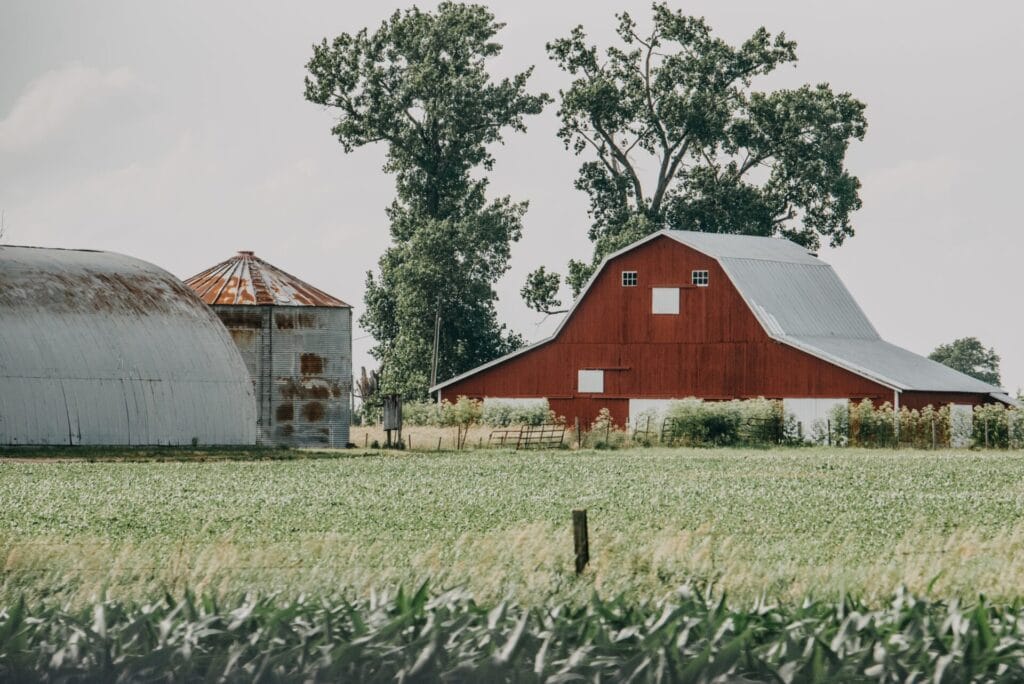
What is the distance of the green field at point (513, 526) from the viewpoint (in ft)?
51.6

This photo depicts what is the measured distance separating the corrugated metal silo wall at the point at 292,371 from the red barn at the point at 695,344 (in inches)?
337

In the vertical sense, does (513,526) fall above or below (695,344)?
below

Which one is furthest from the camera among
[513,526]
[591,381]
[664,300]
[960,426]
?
[591,381]

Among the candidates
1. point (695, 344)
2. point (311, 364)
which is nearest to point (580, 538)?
point (311, 364)

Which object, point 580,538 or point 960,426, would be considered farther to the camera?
point 960,426

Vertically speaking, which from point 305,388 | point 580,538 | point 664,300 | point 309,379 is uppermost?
point 664,300

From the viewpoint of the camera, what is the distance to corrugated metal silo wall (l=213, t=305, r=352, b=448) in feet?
181

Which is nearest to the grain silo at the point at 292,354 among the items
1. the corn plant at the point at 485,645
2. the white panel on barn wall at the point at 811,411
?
the white panel on barn wall at the point at 811,411

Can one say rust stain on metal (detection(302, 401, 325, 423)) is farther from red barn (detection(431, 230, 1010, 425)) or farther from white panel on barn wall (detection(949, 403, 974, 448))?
white panel on barn wall (detection(949, 403, 974, 448))

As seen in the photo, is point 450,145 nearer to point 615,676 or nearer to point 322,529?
point 322,529

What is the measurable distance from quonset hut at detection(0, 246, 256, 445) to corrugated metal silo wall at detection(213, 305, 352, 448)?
4.88m

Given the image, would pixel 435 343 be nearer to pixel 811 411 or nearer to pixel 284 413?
pixel 284 413

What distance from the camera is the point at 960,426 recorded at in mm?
54812

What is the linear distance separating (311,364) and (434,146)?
2039 centimetres
